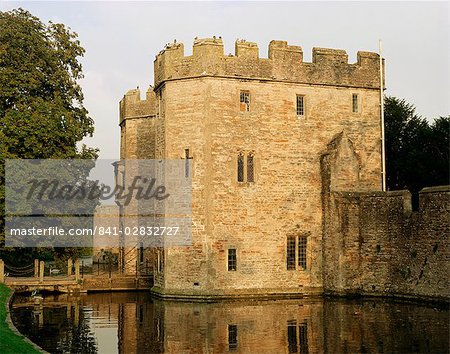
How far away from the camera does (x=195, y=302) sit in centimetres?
2583

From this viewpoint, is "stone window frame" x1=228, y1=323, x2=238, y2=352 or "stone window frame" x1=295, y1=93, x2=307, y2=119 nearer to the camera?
"stone window frame" x1=228, y1=323, x2=238, y2=352

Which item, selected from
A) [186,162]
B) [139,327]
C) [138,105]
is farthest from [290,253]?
[138,105]

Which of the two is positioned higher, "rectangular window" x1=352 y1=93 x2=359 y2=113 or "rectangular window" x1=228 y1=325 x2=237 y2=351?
"rectangular window" x1=352 y1=93 x2=359 y2=113

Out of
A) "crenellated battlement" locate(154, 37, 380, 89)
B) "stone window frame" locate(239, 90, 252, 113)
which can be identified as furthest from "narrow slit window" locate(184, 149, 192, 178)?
"crenellated battlement" locate(154, 37, 380, 89)

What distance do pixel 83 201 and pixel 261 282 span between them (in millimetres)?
9157

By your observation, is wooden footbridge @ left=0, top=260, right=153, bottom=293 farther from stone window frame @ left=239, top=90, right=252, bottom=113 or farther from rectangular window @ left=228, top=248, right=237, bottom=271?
stone window frame @ left=239, top=90, right=252, bottom=113

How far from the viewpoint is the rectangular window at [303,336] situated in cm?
1603

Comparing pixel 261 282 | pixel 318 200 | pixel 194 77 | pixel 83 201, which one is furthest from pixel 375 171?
pixel 83 201

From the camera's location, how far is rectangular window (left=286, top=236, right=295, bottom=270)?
92.3 feet

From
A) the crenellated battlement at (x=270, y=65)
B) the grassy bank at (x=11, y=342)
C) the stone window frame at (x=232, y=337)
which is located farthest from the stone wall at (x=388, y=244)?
the grassy bank at (x=11, y=342)

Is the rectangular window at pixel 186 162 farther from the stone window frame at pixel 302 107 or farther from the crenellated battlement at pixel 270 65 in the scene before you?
the stone window frame at pixel 302 107

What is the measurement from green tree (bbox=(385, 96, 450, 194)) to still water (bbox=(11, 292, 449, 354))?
16557mm

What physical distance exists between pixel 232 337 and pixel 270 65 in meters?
14.4

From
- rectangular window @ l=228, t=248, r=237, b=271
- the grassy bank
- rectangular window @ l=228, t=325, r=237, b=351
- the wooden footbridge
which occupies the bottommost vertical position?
rectangular window @ l=228, t=325, r=237, b=351
